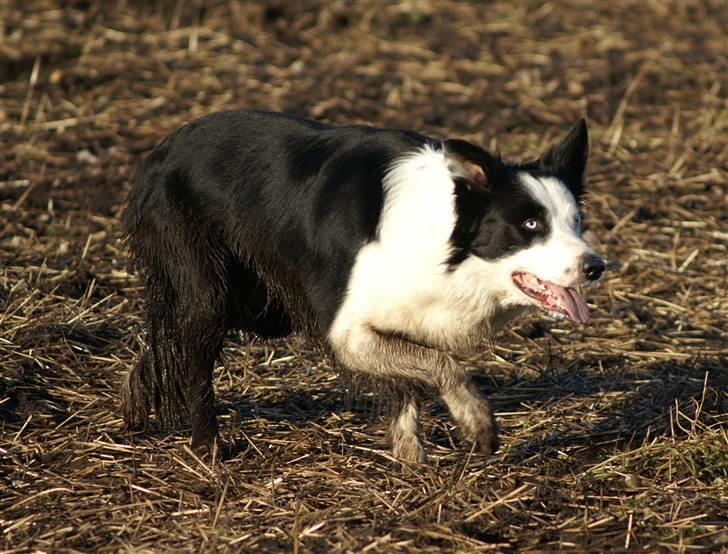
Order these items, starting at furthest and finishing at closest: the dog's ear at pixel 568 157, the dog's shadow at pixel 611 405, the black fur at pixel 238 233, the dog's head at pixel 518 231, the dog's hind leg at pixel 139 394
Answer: the dog's hind leg at pixel 139 394
the dog's shadow at pixel 611 405
the black fur at pixel 238 233
the dog's ear at pixel 568 157
the dog's head at pixel 518 231

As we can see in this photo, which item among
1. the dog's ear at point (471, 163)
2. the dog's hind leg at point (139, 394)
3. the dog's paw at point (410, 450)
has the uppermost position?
the dog's ear at point (471, 163)

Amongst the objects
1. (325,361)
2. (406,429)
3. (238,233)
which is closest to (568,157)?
(406,429)

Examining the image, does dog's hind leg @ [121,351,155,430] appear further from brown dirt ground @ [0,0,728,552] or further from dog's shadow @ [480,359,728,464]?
dog's shadow @ [480,359,728,464]

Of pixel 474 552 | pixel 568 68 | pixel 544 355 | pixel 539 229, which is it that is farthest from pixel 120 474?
pixel 568 68

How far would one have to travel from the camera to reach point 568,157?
5418mm

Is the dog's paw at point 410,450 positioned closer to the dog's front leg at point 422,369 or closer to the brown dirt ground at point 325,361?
the dog's front leg at point 422,369

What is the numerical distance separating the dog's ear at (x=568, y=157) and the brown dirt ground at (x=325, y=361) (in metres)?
1.32

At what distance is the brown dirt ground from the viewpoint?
5043 mm

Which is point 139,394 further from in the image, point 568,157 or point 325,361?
point 568,157

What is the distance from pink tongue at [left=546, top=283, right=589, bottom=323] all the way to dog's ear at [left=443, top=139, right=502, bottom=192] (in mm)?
537

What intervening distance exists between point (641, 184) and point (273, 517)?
19.4 ft

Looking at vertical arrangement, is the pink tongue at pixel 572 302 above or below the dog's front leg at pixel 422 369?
above

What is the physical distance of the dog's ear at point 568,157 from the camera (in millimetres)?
5406

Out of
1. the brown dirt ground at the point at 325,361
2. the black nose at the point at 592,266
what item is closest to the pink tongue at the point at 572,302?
the black nose at the point at 592,266
